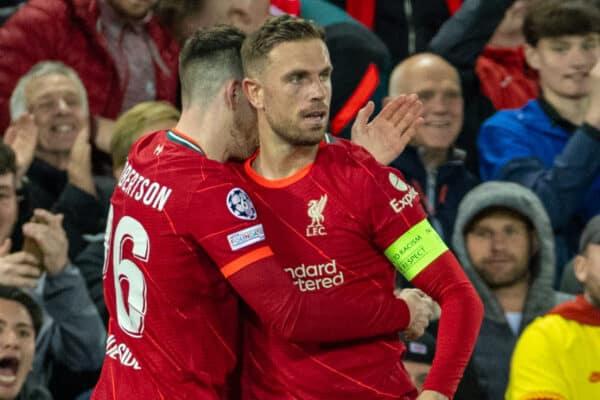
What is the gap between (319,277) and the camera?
403 cm

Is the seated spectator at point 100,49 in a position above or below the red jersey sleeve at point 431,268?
below

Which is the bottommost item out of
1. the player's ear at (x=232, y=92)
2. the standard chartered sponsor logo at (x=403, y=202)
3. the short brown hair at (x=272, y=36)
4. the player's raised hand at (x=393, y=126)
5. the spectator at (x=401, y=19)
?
the spectator at (x=401, y=19)

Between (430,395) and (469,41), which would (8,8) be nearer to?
(469,41)

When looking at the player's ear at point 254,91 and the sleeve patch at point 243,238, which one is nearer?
the sleeve patch at point 243,238

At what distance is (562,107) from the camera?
21.9ft

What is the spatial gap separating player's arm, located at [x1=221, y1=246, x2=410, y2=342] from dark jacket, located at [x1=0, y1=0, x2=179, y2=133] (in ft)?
10.1

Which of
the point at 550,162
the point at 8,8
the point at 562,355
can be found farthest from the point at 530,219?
the point at 8,8

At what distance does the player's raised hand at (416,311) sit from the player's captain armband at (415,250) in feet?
0.43

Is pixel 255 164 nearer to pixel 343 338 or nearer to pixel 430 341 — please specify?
pixel 343 338

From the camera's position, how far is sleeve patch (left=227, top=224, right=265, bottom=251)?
389 centimetres

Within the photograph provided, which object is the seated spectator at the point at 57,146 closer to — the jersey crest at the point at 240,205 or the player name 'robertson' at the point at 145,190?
the player name 'robertson' at the point at 145,190

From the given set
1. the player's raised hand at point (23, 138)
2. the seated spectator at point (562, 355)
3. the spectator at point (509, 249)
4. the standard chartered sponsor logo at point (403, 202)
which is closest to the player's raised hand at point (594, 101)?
the spectator at point (509, 249)

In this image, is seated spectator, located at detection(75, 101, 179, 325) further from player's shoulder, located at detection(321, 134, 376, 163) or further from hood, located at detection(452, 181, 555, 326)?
player's shoulder, located at detection(321, 134, 376, 163)

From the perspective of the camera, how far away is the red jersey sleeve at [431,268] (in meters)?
3.93
